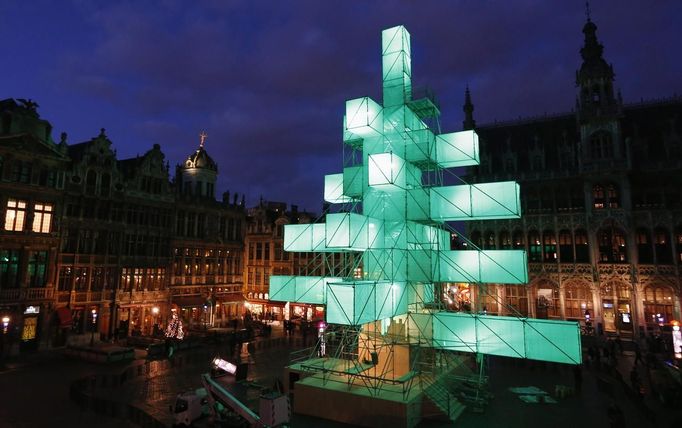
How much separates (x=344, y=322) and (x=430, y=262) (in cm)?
538

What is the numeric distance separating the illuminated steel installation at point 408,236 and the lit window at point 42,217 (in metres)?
22.2

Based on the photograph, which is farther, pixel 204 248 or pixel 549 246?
pixel 204 248

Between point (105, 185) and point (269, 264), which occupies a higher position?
point (105, 185)

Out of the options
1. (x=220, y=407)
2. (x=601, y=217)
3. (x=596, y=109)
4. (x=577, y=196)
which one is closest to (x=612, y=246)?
(x=601, y=217)

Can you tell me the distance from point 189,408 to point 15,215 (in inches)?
Result: 934

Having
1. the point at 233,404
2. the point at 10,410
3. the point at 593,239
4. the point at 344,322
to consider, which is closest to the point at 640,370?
the point at 593,239

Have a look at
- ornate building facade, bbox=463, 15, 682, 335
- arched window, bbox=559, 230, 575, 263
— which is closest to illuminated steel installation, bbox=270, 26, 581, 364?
ornate building facade, bbox=463, 15, 682, 335

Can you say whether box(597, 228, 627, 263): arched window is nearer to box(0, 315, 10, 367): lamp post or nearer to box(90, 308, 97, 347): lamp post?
box(90, 308, 97, 347): lamp post

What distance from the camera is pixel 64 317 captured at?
3011 centimetres

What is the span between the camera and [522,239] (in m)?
43.0

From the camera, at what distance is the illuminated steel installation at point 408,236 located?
15.4 m

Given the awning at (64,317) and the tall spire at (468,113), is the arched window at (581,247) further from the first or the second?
the awning at (64,317)

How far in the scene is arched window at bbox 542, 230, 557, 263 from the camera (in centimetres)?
4138

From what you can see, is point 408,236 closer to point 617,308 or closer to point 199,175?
point 617,308
